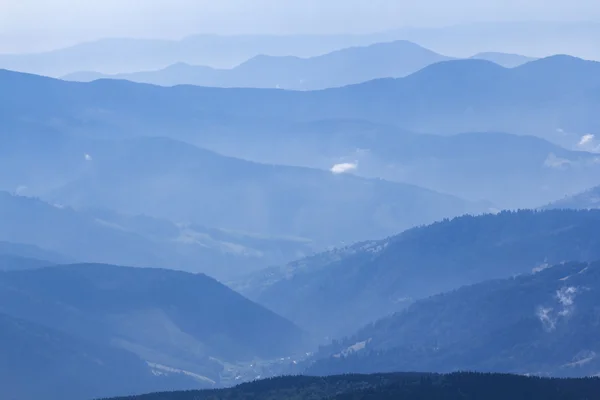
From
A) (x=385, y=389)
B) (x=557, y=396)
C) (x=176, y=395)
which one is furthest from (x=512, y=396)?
(x=176, y=395)

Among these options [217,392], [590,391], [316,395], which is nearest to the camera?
[590,391]

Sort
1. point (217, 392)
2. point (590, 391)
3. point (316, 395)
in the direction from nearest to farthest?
point (590, 391)
point (316, 395)
point (217, 392)

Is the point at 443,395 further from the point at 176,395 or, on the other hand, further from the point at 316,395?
the point at 176,395

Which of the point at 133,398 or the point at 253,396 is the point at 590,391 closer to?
the point at 253,396

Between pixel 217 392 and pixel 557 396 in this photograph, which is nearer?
pixel 557 396

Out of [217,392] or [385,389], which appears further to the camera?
[217,392]

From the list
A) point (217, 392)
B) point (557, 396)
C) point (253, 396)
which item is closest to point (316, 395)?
point (253, 396)
